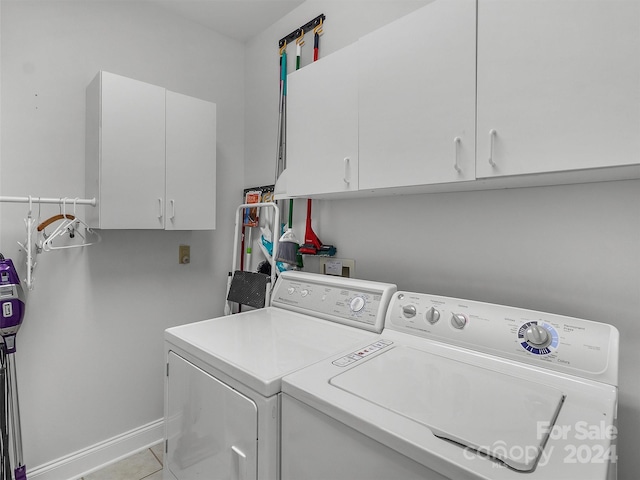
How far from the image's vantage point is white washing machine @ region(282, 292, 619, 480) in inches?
27.4

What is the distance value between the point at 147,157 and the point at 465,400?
1.93 metres

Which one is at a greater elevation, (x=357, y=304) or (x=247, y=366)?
(x=357, y=304)

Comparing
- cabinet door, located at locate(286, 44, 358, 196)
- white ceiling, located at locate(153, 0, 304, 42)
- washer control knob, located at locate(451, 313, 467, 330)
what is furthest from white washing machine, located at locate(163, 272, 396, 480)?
white ceiling, located at locate(153, 0, 304, 42)

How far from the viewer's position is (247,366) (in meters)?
1.11

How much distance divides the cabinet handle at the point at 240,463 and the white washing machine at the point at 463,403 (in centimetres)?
14

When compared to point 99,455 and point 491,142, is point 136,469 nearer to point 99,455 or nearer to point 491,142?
point 99,455

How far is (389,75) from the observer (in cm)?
134

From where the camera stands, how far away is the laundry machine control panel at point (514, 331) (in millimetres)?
995

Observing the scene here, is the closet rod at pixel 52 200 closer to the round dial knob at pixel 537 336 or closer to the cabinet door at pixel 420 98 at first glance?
the cabinet door at pixel 420 98

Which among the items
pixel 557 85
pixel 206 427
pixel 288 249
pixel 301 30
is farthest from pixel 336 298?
pixel 301 30

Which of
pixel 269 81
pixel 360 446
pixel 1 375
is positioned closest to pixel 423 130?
pixel 360 446

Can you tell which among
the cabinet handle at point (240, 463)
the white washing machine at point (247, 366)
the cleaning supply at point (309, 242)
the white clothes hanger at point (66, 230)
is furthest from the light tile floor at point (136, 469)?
the cleaning supply at point (309, 242)

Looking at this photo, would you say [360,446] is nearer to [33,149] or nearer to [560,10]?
[560,10]

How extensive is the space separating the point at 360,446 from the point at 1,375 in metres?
1.78
